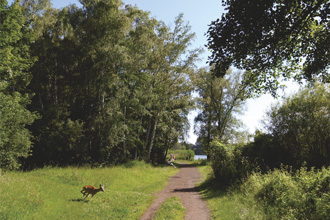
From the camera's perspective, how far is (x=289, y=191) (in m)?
9.05

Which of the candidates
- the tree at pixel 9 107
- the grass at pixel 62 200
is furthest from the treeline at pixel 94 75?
the grass at pixel 62 200

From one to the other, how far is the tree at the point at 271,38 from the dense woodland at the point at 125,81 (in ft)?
0.13

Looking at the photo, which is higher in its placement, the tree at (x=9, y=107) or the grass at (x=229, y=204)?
the tree at (x=9, y=107)

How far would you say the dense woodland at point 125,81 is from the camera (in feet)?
28.4

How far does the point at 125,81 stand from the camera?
26.0m

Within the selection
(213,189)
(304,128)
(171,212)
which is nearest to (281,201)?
(171,212)

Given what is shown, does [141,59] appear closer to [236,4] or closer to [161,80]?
[161,80]

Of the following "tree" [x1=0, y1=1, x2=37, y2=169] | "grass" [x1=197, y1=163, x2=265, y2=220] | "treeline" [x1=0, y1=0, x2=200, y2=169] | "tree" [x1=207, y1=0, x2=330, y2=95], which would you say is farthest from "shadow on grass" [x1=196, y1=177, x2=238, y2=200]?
"tree" [x1=0, y1=1, x2=37, y2=169]

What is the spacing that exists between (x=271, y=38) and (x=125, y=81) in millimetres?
20609

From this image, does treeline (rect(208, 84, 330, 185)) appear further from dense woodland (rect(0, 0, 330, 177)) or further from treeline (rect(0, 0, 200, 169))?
treeline (rect(0, 0, 200, 169))

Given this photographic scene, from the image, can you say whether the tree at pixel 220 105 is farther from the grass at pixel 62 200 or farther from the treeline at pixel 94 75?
the grass at pixel 62 200

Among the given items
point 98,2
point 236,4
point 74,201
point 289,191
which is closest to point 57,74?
point 98,2

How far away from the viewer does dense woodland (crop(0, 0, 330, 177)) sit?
8.64m

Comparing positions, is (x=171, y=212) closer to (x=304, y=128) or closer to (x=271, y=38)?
(x=271, y=38)
